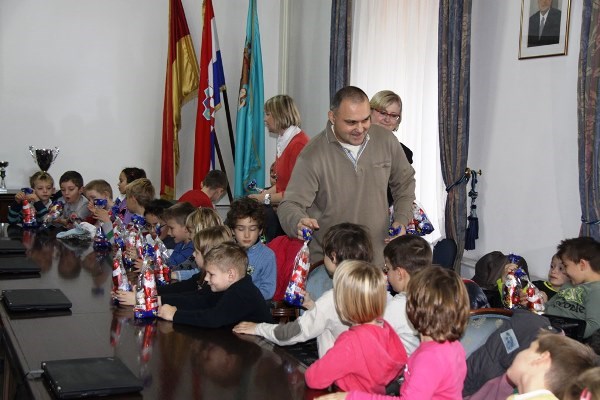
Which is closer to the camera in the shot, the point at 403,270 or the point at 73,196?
the point at 403,270

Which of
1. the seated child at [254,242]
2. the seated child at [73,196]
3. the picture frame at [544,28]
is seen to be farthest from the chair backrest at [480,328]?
the seated child at [73,196]

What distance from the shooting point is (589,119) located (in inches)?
176

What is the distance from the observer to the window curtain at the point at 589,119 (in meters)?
4.42

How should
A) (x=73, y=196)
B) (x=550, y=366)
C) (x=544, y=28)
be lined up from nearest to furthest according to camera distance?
(x=550, y=366) → (x=544, y=28) → (x=73, y=196)

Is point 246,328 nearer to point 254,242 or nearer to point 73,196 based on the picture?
point 254,242

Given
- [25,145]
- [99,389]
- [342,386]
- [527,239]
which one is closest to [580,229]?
[527,239]

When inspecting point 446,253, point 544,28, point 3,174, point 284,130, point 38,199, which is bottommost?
Answer: point 446,253

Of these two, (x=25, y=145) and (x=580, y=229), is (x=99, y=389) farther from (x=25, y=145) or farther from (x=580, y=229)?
(x=25, y=145)

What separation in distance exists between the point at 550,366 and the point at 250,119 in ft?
19.7

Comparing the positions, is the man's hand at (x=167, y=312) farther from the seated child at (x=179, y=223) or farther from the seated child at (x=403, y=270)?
the seated child at (x=179, y=223)

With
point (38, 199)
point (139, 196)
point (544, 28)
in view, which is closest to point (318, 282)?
point (139, 196)

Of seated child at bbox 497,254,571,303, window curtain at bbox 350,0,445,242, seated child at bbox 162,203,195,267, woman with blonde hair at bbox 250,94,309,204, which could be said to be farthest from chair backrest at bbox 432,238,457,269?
seated child at bbox 162,203,195,267

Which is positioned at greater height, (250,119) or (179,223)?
(250,119)

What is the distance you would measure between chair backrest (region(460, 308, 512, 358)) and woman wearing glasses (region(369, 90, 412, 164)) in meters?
1.97
